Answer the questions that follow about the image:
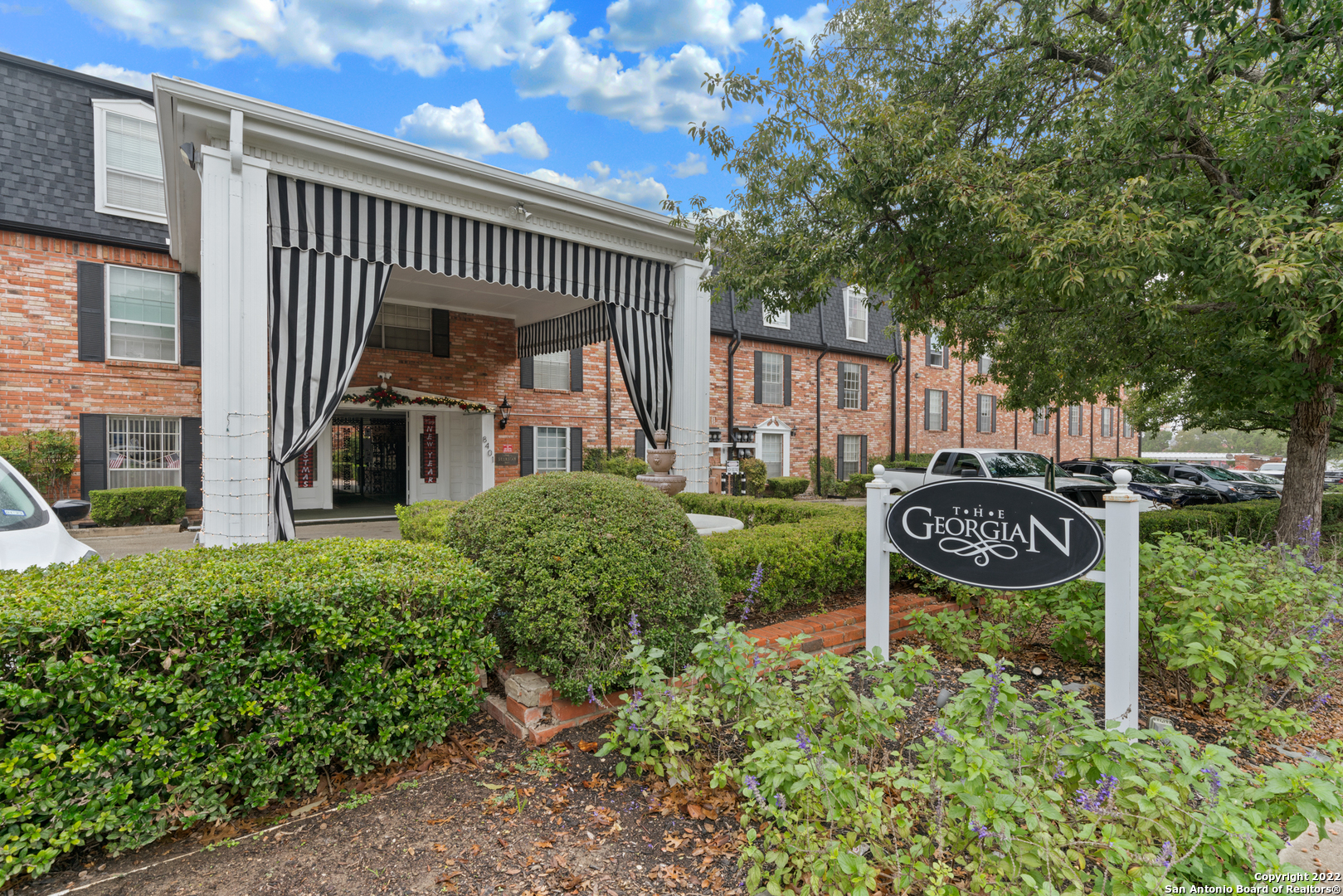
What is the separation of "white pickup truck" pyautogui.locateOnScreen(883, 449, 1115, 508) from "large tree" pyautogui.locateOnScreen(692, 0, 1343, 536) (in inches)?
128

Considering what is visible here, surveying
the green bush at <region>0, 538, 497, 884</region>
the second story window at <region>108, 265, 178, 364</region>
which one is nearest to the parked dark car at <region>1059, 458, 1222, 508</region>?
the green bush at <region>0, 538, 497, 884</region>

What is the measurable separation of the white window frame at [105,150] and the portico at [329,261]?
5.12ft

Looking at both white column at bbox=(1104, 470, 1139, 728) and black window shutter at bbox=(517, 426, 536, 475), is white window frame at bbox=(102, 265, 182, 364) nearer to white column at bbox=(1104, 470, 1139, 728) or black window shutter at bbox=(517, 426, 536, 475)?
black window shutter at bbox=(517, 426, 536, 475)

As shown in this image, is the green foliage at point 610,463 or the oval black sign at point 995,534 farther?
the green foliage at point 610,463

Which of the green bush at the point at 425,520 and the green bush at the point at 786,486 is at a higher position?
the green bush at the point at 425,520

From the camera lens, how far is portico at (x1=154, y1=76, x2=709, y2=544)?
608 cm

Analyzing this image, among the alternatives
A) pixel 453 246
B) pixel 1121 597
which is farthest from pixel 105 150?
pixel 1121 597

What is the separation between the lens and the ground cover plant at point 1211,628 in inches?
121

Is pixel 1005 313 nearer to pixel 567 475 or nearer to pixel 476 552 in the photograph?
pixel 567 475

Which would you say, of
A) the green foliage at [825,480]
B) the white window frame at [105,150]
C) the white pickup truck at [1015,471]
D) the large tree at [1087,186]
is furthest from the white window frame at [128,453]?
the green foliage at [825,480]

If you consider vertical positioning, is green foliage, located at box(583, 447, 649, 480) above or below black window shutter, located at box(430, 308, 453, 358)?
below

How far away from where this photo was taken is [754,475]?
1745 centimetres

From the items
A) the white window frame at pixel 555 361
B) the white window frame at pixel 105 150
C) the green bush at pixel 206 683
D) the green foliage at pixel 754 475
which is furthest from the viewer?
the green foliage at pixel 754 475

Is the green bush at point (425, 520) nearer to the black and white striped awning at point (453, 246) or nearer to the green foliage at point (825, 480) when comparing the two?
the black and white striped awning at point (453, 246)
